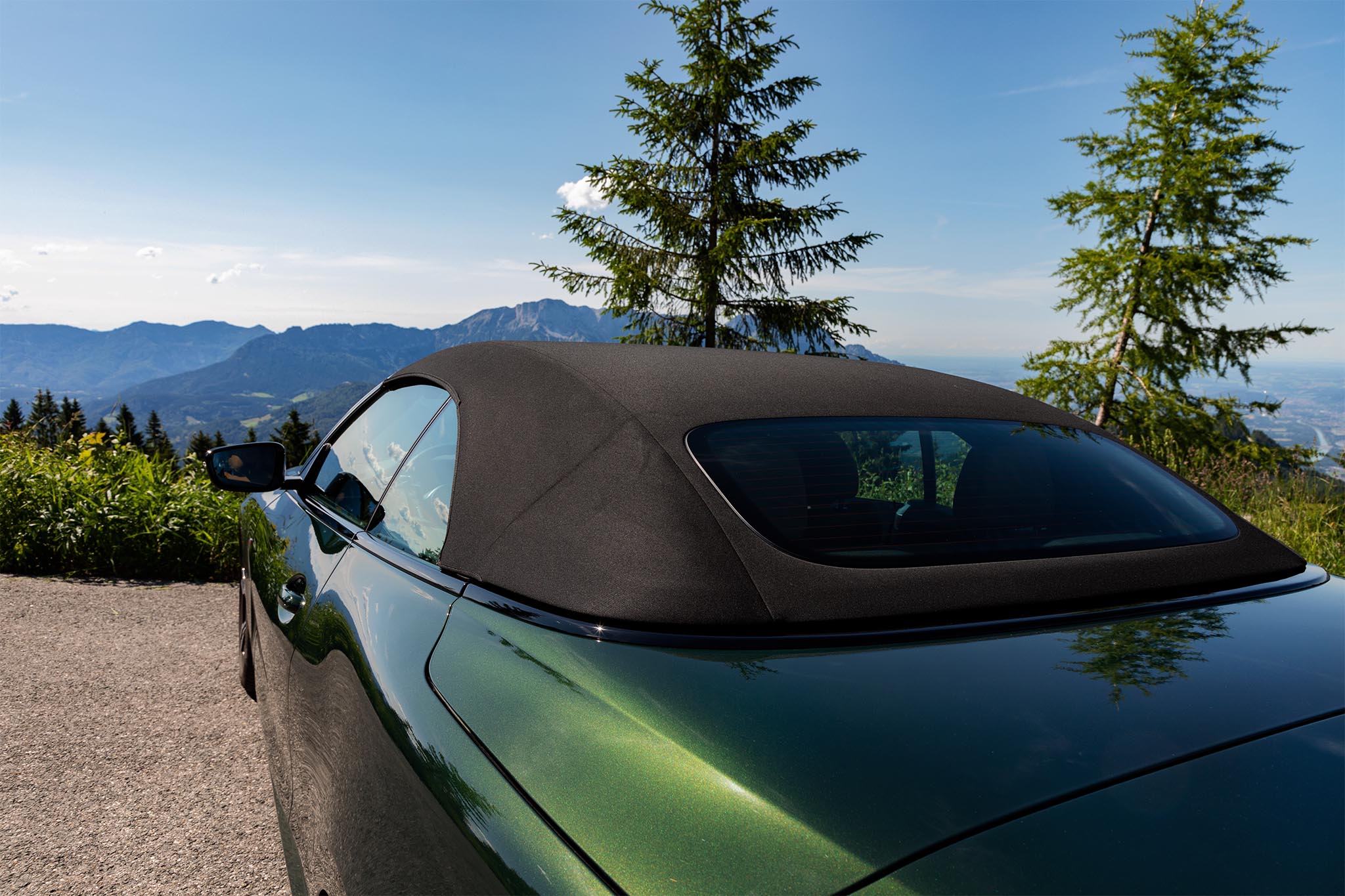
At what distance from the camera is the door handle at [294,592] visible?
2.16 m

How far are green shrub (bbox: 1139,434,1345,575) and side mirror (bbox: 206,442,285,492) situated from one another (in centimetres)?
563

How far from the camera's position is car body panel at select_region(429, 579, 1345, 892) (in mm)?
852

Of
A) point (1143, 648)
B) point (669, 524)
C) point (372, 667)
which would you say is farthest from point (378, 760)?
point (1143, 648)

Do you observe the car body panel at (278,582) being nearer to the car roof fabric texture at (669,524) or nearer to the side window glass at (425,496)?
the side window glass at (425,496)

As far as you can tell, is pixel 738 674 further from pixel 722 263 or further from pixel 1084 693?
pixel 722 263

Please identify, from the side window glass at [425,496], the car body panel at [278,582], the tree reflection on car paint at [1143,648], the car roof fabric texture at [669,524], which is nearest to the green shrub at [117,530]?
the car body panel at [278,582]

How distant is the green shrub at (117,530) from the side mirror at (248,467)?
13.1 ft

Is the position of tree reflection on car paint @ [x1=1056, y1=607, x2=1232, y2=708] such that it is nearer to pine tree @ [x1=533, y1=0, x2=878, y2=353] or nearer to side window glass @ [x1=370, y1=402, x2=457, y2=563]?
side window glass @ [x1=370, y1=402, x2=457, y2=563]

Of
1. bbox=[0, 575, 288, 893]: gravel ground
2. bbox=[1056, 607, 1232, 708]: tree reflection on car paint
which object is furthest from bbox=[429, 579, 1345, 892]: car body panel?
bbox=[0, 575, 288, 893]: gravel ground

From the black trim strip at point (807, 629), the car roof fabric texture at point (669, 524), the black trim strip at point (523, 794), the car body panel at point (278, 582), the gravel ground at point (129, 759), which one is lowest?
the gravel ground at point (129, 759)

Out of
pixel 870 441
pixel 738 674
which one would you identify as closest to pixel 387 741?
pixel 738 674

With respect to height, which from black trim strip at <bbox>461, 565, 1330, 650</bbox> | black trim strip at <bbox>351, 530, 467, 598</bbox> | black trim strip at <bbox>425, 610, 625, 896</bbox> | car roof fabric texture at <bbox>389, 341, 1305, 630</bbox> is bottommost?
black trim strip at <bbox>425, 610, 625, 896</bbox>

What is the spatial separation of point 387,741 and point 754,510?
2.55 ft

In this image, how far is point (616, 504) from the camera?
149cm
